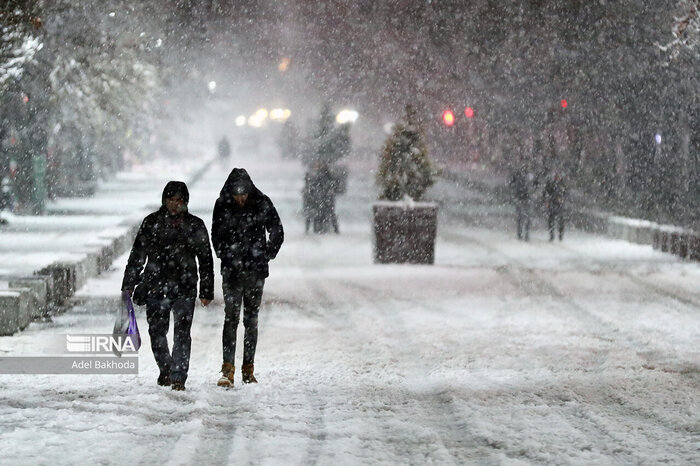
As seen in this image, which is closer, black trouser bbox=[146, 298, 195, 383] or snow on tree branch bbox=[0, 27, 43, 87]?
black trouser bbox=[146, 298, 195, 383]

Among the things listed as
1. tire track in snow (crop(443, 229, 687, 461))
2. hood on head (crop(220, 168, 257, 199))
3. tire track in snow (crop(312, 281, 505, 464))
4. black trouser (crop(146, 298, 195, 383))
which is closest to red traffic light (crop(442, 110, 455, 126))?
tire track in snow (crop(443, 229, 687, 461))

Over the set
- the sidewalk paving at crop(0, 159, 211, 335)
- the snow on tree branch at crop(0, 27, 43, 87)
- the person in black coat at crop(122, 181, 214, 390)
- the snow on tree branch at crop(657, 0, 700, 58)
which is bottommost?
the sidewalk paving at crop(0, 159, 211, 335)

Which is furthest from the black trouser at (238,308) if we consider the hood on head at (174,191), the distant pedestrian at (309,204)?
the distant pedestrian at (309,204)

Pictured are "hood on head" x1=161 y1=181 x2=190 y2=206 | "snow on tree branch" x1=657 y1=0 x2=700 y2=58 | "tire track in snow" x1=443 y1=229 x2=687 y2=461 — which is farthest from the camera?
"snow on tree branch" x1=657 y1=0 x2=700 y2=58

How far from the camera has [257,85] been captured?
312 feet

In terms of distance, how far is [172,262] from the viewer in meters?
8.16

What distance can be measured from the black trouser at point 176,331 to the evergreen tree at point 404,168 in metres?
10.9

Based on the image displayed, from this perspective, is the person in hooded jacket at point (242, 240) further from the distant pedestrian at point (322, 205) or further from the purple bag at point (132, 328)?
the distant pedestrian at point (322, 205)

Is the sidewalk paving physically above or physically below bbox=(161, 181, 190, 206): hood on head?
below

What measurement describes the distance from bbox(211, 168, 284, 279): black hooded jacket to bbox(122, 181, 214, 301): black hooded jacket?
27 cm

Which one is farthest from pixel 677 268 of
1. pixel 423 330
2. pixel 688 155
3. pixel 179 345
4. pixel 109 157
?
pixel 109 157

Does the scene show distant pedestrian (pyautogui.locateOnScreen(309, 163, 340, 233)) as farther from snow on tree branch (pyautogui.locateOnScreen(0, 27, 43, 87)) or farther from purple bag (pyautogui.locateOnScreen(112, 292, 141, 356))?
purple bag (pyautogui.locateOnScreen(112, 292, 141, 356))

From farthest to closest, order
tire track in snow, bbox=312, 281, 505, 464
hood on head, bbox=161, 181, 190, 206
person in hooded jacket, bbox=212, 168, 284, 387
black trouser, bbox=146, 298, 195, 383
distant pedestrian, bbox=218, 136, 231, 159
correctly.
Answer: distant pedestrian, bbox=218, 136, 231, 159, person in hooded jacket, bbox=212, 168, 284, 387, black trouser, bbox=146, 298, 195, 383, hood on head, bbox=161, 181, 190, 206, tire track in snow, bbox=312, 281, 505, 464

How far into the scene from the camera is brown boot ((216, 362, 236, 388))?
335 inches
